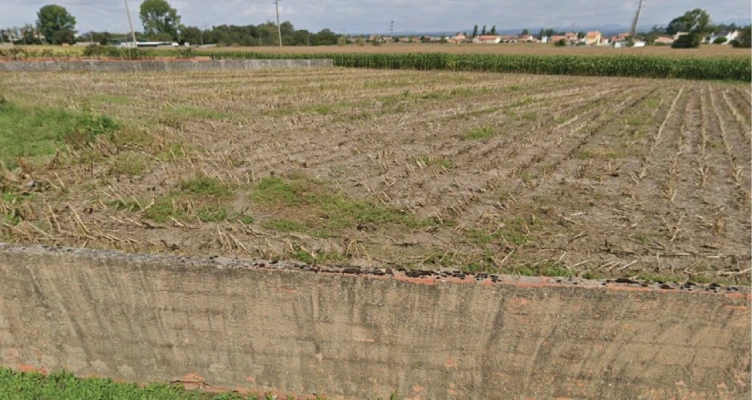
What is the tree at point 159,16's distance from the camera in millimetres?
110875

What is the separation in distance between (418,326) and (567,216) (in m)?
3.60

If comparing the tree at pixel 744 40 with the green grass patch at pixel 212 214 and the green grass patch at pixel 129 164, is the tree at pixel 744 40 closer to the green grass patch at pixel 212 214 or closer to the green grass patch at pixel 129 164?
the green grass patch at pixel 212 214

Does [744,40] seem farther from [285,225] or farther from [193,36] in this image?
[193,36]

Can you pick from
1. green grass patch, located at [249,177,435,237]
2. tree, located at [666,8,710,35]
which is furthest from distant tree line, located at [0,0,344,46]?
green grass patch, located at [249,177,435,237]

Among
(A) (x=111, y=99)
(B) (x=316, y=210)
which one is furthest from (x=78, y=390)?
(A) (x=111, y=99)

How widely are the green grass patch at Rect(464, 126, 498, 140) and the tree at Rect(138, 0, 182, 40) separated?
401 ft

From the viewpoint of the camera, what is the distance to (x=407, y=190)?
6840 millimetres

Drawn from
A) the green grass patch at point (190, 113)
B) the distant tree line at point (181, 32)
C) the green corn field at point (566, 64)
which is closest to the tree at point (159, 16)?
the distant tree line at point (181, 32)

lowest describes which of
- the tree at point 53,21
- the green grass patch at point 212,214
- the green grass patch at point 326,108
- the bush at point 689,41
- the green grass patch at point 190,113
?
the green grass patch at point 212,214

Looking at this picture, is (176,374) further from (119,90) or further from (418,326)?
(119,90)

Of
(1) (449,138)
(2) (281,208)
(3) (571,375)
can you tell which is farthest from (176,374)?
(1) (449,138)

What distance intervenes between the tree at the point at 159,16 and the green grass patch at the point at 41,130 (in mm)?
116712

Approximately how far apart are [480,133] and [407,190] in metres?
5.05

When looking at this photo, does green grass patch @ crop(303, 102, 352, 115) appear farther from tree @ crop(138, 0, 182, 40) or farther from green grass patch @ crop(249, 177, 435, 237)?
tree @ crop(138, 0, 182, 40)
